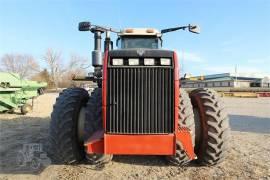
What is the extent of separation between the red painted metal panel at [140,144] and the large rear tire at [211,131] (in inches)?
37.1

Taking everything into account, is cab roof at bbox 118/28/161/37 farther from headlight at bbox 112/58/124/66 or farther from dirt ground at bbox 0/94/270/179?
dirt ground at bbox 0/94/270/179

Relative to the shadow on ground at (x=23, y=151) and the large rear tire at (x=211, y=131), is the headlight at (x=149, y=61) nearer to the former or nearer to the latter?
the large rear tire at (x=211, y=131)

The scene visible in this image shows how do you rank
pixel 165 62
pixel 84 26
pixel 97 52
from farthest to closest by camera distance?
pixel 97 52 < pixel 84 26 < pixel 165 62

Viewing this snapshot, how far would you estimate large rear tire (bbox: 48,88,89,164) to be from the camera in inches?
186

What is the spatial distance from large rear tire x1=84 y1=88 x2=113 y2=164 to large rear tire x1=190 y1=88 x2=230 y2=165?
1508 millimetres

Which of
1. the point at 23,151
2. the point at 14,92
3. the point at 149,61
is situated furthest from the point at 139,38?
the point at 14,92

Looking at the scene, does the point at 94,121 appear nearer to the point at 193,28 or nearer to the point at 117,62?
the point at 117,62

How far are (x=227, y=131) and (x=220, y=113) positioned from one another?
11.8 inches

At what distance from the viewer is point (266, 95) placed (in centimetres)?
3575

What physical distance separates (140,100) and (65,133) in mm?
1341

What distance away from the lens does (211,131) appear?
480cm

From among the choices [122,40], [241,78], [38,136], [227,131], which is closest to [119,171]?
[227,131]

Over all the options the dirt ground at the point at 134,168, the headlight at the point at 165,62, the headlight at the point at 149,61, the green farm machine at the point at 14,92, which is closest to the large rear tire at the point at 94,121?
the dirt ground at the point at 134,168

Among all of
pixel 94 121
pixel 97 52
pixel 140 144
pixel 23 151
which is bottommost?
pixel 23 151
